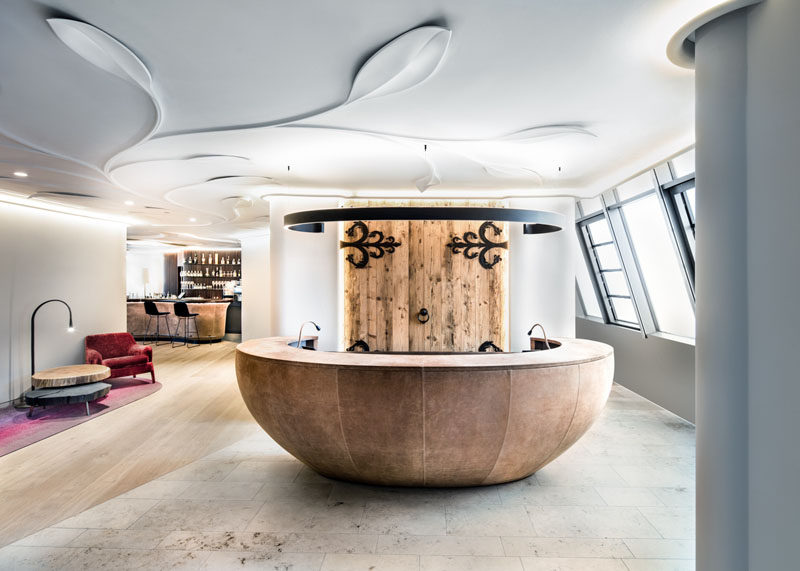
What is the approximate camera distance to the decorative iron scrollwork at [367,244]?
21.3ft

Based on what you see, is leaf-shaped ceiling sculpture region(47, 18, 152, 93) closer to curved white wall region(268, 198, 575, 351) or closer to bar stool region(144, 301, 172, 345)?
curved white wall region(268, 198, 575, 351)

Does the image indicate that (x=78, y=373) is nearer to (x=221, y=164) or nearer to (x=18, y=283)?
(x=18, y=283)

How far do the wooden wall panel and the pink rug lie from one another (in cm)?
329

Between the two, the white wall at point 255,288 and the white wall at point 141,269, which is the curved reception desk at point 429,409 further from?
the white wall at point 141,269

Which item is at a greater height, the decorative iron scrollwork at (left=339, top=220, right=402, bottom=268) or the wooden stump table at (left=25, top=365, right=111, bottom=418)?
the decorative iron scrollwork at (left=339, top=220, right=402, bottom=268)

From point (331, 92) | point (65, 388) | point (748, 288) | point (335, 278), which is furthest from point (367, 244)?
point (748, 288)

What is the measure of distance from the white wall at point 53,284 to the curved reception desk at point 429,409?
533 cm

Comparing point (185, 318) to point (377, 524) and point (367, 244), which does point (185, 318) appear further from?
point (377, 524)

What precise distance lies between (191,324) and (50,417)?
6495 millimetres

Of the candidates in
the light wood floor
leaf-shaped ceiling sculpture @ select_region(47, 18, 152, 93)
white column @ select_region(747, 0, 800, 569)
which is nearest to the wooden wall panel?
the light wood floor

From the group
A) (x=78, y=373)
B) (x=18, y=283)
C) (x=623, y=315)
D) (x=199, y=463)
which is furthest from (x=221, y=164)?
(x=623, y=315)

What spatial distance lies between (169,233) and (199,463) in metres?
7.94

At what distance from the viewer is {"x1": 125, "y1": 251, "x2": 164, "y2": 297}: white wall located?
15055 mm

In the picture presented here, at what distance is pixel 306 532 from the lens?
2855mm
